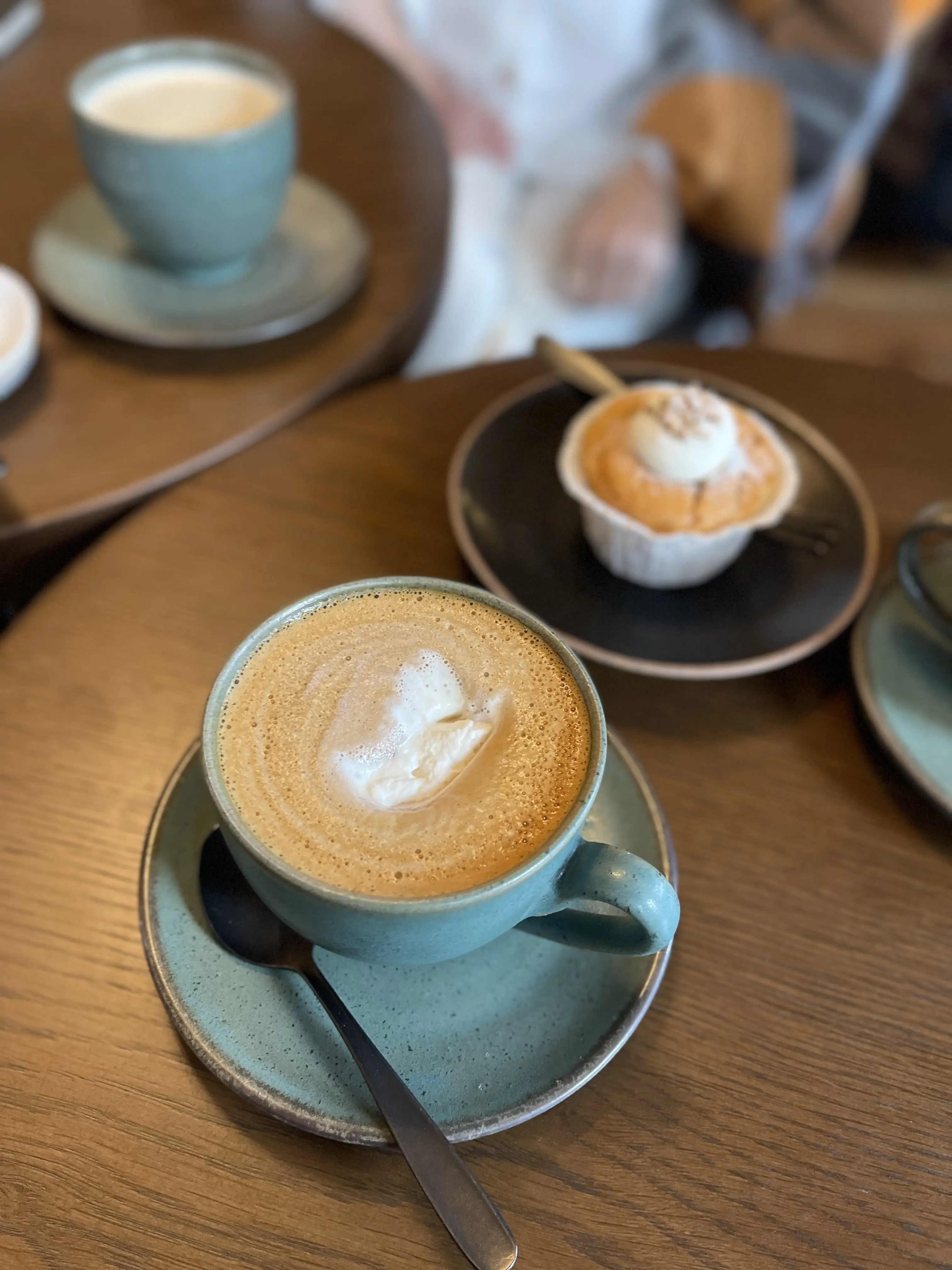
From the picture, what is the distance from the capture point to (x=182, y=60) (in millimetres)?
999

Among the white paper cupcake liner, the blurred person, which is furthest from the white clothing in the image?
the white paper cupcake liner

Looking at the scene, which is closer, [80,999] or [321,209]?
[80,999]

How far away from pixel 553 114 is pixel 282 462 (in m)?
1.10

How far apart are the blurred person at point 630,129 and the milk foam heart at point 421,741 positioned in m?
0.99

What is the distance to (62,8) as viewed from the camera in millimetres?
1307

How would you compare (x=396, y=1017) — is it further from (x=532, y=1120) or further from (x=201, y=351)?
(x=201, y=351)

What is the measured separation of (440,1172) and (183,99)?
978 millimetres

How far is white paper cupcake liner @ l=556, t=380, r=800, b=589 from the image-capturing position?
706 mm

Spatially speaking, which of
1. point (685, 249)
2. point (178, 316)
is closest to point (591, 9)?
point (685, 249)

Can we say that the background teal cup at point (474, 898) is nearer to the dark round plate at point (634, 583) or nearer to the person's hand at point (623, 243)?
the dark round plate at point (634, 583)

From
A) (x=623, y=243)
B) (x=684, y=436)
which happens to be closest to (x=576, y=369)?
(x=684, y=436)

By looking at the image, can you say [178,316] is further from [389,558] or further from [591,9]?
[591,9]

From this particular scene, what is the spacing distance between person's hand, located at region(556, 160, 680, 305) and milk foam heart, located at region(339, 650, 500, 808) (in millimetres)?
1096

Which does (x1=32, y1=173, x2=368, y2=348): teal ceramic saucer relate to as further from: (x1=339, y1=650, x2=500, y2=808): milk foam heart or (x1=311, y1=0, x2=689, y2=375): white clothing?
(x1=339, y1=650, x2=500, y2=808): milk foam heart
